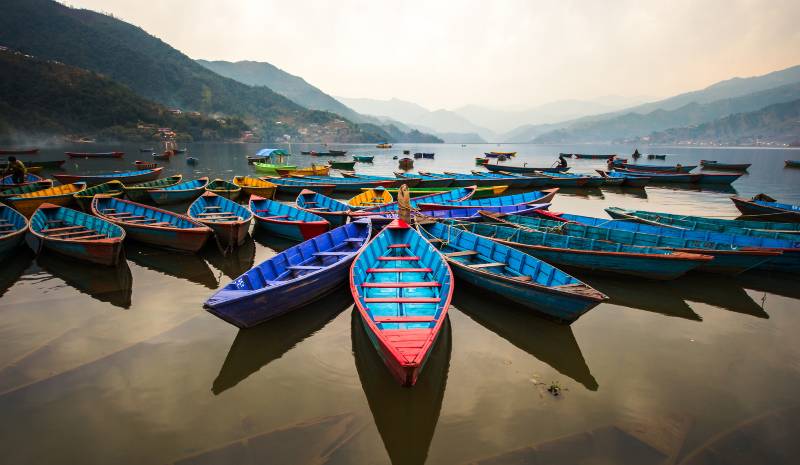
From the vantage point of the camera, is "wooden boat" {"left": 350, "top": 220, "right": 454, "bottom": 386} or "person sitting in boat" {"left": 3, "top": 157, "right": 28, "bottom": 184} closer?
"wooden boat" {"left": 350, "top": 220, "right": 454, "bottom": 386}

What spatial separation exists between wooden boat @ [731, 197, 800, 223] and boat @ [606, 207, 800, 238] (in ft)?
16.4

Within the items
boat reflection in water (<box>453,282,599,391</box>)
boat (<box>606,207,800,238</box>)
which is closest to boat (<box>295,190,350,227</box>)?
boat reflection in water (<box>453,282,599,391</box>)

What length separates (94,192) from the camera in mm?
20578

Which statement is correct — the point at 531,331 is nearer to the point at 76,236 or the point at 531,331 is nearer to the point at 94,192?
the point at 76,236

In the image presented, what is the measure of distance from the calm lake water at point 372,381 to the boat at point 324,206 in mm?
7097

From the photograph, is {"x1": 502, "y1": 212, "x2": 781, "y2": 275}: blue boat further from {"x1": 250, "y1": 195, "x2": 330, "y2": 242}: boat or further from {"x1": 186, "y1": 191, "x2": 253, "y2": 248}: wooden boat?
{"x1": 186, "y1": 191, "x2": 253, "y2": 248}: wooden boat

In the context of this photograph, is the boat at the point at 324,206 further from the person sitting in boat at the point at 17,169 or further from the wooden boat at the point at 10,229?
the person sitting in boat at the point at 17,169

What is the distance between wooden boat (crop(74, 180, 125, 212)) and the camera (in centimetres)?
1902

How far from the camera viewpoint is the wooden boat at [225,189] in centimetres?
2403

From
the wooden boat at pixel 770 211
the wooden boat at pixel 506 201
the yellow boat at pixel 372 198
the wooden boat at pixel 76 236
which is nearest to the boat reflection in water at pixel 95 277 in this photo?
the wooden boat at pixel 76 236

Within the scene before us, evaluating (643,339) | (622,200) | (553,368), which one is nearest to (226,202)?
(553,368)

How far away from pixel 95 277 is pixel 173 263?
236 cm

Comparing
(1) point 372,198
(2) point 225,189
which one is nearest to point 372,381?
(1) point 372,198

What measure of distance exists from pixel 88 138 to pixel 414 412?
523ft
